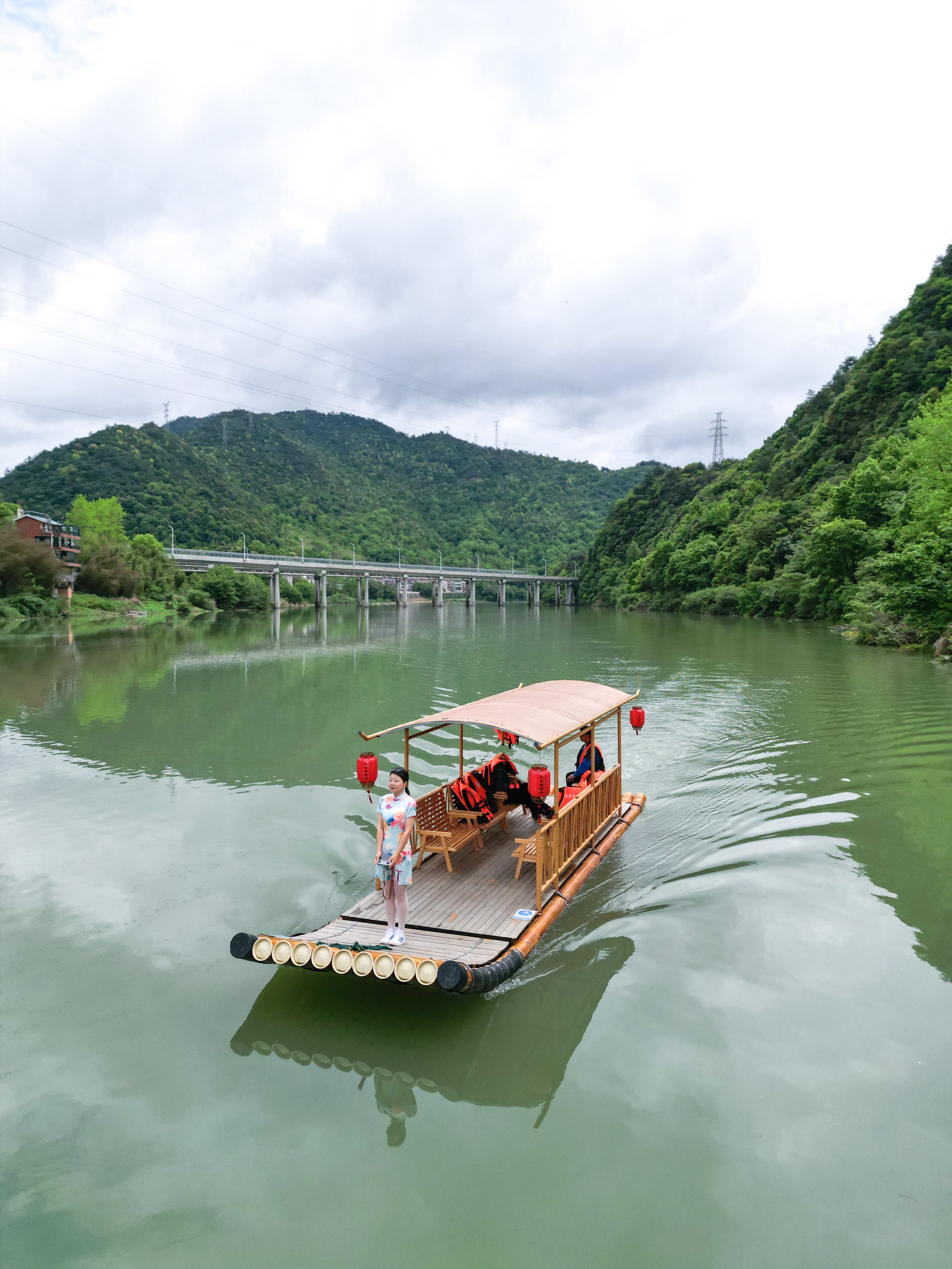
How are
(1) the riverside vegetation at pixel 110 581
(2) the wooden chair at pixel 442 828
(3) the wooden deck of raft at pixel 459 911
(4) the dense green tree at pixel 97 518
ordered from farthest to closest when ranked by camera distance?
(4) the dense green tree at pixel 97 518 < (1) the riverside vegetation at pixel 110 581 < (2) the wooden chair at pixel 442 828 < (3) the wooden deck of raft at pixel 459 911

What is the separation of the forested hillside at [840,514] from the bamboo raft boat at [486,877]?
98.5 feet

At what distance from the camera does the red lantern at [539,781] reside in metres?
8.87

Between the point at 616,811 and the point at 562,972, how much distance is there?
481 cm

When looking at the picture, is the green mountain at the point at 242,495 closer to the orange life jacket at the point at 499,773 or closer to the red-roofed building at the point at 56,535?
the red-roofed building at the point at 56,535

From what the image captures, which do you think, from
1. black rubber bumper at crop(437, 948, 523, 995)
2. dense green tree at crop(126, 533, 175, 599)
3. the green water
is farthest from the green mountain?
black rubber bumper at crop(437, 948, 523, 995)

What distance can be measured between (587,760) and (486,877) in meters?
3.19

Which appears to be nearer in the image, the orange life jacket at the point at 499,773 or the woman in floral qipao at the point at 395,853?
the woman in floral qipao at the point at 395,853

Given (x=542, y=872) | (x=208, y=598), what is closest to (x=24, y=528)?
(x=208, y=598)

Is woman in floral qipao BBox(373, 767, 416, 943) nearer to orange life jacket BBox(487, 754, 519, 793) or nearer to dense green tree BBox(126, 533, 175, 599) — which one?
orange life jacket BBox(487, 754, 519, 793)

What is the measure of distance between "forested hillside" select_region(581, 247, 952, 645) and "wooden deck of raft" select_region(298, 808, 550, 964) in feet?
107

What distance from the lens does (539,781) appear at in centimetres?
895

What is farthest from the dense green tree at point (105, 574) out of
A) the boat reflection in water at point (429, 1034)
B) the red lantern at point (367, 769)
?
the boat reflection in water at point (429, 1034)

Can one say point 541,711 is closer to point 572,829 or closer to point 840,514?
point 572,829

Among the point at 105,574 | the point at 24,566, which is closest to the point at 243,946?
the point at 24,566
